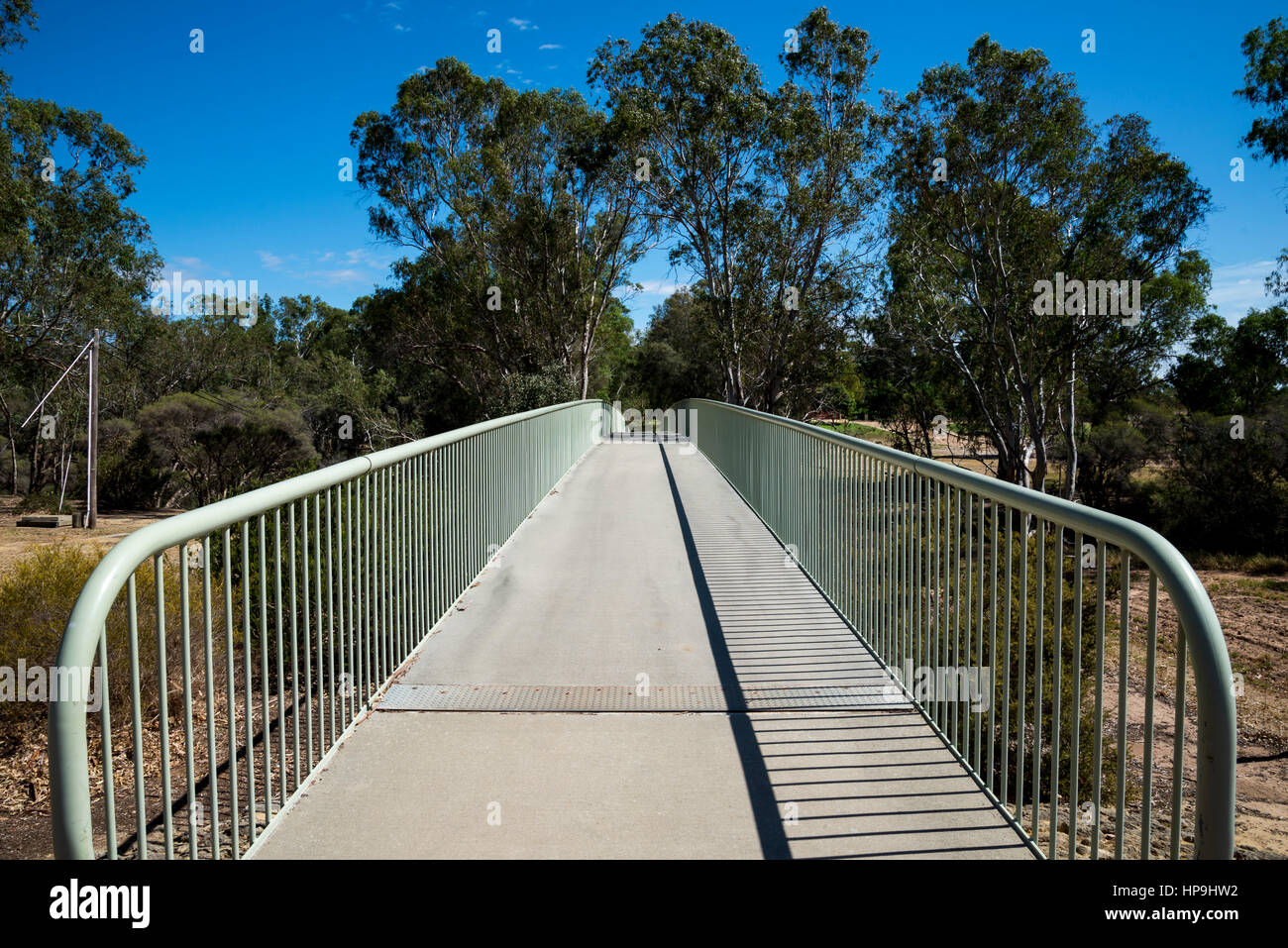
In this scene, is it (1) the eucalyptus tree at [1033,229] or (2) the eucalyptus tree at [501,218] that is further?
(2) the eucalyptus tree at [501,218]

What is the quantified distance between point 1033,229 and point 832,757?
72.8 feet

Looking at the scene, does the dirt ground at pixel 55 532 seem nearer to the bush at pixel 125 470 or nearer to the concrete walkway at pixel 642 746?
the bush at pixel 125 470

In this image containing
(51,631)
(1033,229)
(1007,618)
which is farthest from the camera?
(1033,229)

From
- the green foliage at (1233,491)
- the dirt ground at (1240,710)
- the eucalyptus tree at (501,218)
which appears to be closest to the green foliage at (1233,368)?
the green foliage at (1233,491)

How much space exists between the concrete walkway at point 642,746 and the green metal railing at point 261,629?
0.26m

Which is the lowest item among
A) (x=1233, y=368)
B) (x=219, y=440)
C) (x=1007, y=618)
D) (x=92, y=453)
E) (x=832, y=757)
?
(x=832, y=757)

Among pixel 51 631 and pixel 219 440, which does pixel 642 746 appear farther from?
pixel 219 440

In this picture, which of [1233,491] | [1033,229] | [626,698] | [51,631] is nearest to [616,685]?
[626,698]

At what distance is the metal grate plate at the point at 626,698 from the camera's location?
15.0 feet

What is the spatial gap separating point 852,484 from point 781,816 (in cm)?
305

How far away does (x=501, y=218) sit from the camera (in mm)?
38781

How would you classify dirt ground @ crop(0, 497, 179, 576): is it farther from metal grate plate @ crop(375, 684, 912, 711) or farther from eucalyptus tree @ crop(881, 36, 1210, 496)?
eucalyptus tree @ crop(881, 36, 1210, 496)
